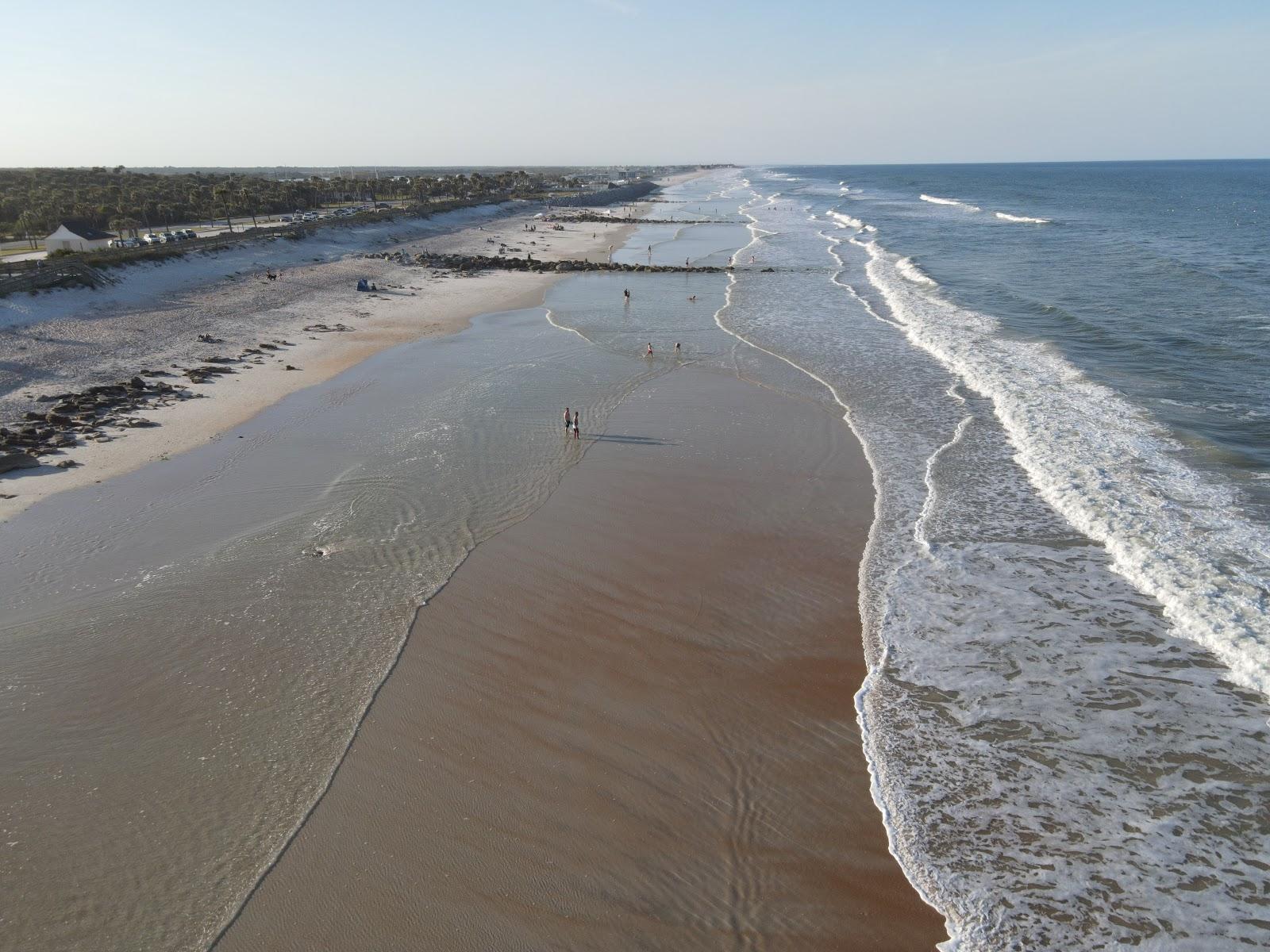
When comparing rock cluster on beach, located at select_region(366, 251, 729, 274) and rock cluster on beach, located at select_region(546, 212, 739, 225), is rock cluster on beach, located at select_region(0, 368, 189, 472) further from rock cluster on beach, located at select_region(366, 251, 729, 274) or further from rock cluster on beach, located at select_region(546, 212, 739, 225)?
rock cluster on beach, located at select_region(546, 212, 739, 225)

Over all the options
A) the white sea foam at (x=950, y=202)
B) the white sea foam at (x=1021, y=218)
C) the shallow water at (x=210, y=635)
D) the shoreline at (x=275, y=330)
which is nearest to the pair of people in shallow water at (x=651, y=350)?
the shallow water at (x=210, y=635)

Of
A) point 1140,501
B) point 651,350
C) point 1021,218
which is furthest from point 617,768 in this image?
point 1021,218

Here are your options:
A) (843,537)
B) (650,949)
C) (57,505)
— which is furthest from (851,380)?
(57,505)

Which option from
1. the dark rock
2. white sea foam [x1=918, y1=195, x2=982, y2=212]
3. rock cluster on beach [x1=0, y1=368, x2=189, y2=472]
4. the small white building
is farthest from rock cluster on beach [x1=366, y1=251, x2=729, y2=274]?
white sea foam [x1=918, y1=195, x2=982, y2=212]

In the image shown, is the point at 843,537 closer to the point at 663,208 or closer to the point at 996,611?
the point at 996,611

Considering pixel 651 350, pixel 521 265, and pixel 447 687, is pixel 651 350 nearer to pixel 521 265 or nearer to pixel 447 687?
pixel 447 687
